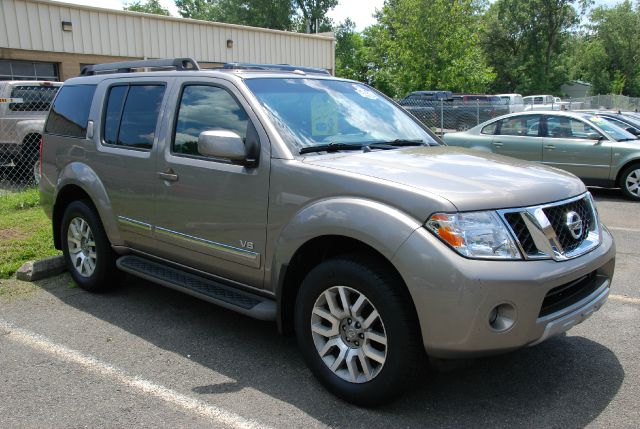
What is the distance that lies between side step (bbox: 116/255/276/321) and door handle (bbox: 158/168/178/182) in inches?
28.5

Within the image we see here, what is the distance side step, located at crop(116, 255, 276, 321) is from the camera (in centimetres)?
373

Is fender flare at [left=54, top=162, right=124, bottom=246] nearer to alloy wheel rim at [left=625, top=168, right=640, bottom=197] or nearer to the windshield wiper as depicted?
the windshield wiper

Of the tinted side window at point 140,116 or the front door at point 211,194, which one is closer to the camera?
the front door at point 211,194

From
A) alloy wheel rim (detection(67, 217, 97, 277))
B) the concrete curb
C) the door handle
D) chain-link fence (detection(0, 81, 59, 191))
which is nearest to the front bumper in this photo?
the door handle

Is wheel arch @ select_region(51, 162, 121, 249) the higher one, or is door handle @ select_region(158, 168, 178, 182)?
door handle @ select_region(158, 168, 178, 182)

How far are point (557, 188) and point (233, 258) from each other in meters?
2.06

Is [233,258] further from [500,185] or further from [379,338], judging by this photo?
[500,185]

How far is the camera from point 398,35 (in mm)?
23266

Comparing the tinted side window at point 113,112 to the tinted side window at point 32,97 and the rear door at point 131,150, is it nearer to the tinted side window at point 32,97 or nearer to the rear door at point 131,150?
the rear door at point 131,150

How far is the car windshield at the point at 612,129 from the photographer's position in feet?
34.9

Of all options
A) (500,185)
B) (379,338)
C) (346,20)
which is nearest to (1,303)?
(379,338)

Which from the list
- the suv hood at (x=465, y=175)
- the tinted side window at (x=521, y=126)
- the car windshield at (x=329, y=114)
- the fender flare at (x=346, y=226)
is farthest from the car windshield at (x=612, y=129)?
the fender flare at (x=346, y=226)

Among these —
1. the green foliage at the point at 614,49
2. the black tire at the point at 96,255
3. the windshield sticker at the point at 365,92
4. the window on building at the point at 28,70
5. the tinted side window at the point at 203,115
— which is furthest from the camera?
the green foliage at the point at 614,49

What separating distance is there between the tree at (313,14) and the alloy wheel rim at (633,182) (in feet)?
155
